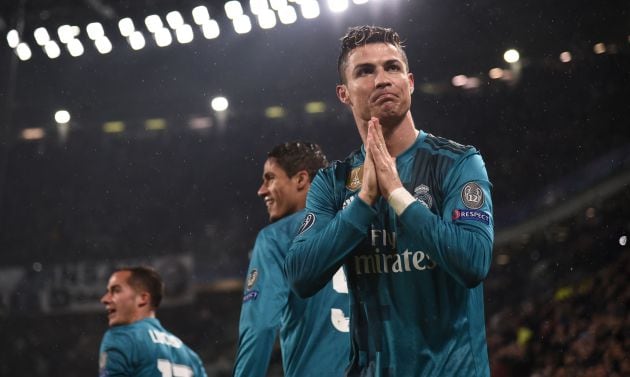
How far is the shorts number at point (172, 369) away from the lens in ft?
13.1

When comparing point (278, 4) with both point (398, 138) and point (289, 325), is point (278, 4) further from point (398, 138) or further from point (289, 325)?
point (398, 138)

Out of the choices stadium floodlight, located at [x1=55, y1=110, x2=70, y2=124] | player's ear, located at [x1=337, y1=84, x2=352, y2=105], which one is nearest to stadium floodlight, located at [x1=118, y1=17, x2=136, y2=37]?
stadium floodlight, located at [x1=55, y1=110, x2=70, y2=124]

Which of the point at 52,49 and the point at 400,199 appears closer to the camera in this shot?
the point at 400,199

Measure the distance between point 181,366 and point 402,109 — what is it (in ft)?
8.80

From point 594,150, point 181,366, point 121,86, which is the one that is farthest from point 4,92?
point 594,150

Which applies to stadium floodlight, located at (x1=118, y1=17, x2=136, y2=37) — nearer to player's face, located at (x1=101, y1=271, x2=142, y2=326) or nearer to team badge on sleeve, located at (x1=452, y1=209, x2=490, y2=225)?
player's face, located at (x1=101, y1=271, x2=142, y2=326)

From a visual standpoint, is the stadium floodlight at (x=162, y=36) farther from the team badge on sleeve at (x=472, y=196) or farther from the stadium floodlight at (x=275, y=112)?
the team badge on sleeve at (x=472, y=196)

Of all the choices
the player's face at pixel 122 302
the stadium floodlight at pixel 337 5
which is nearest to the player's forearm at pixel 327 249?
the player's face at pixel 122 302

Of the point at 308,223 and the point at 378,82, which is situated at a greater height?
the point at 378,82

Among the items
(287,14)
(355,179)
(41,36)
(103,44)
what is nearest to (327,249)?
(355,179)

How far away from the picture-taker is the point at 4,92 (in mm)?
9859

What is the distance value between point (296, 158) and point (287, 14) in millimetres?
5209

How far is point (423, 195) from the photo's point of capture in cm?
183

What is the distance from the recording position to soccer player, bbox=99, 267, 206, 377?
397 centimetres
